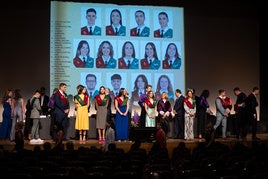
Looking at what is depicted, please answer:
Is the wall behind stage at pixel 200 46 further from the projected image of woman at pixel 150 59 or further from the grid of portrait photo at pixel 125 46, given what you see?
the projected image of woman at pixel 150 59

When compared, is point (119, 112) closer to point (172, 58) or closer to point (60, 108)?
point (60, 108)

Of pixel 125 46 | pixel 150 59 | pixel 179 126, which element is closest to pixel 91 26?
pixel 125 46

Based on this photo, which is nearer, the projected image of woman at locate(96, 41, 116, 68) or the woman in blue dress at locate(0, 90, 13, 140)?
the woman in blue dress at locate(0, 90, 13, 140)

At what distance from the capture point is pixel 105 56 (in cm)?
1644

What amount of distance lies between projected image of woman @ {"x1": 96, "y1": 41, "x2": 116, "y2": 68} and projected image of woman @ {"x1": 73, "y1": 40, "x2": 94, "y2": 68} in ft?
0.93

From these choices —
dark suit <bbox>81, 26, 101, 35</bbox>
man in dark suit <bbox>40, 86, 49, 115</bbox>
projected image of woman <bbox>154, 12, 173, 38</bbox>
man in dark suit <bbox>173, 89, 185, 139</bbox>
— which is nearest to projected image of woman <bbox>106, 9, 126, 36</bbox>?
dark suit <bbox>81, 26, 101, 35</bbox>

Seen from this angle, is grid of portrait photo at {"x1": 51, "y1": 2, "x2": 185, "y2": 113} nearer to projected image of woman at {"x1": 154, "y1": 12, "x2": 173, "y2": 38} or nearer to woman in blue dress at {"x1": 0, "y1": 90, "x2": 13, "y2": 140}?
projected image of woman at {"x1": 154, "y1": 12, "x2": 173, "y2": 38}

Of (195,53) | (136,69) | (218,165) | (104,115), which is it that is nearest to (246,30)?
(195,53)

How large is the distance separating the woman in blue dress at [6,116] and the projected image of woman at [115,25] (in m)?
4.12

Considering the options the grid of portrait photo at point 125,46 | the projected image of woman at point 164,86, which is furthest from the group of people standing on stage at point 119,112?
the grid of portrait photo at point 125,46

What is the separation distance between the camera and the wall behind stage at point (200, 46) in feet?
54.2

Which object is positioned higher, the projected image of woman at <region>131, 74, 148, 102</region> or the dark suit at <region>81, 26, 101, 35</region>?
the dark suit at <region>81, 26, 101, 35</region>

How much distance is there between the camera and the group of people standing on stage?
13.8 meters

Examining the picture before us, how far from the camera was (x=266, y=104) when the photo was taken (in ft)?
59.7
